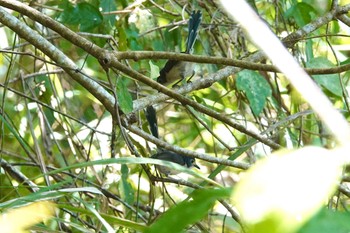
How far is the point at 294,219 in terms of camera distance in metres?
0.42

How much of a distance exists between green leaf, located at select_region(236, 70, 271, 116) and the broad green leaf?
2.25 m

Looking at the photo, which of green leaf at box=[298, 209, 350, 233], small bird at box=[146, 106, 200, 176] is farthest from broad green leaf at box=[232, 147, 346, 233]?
small bird at box=[146, 106, 200, 176]

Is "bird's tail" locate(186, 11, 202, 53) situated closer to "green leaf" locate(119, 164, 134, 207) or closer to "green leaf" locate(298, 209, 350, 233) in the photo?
"green leaf" locate(119, 164, 134, 207)

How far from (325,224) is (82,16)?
2.37 m

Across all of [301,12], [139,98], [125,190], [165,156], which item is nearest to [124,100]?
[139,98]

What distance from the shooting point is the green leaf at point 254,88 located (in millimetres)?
2689

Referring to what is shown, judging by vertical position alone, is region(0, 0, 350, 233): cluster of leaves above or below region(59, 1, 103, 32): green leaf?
below

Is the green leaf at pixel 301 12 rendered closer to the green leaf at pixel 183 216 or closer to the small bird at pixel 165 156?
the small bird at pixel 165 156

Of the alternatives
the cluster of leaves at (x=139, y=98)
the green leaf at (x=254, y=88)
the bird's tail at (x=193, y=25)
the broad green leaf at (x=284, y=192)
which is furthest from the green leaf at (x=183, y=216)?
the bird's tail at (x=193, y=25)

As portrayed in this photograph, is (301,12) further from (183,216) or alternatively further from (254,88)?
(183,216)

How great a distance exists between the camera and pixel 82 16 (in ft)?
8.91

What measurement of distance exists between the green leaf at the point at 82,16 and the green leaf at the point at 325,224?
2.33 m

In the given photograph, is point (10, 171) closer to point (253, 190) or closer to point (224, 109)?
point (224, 109)

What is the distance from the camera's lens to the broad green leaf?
0.41 meters
